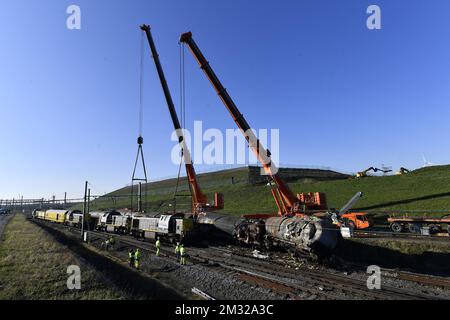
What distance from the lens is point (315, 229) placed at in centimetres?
1891

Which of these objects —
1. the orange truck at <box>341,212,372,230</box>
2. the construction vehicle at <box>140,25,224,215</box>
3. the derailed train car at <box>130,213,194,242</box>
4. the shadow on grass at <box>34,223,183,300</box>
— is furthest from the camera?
the construction vehicle at <box>140,25,224,215</box>

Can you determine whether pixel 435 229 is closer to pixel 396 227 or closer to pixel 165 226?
pixel 396 227

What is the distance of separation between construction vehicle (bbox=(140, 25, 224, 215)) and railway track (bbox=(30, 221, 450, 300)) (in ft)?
43.1

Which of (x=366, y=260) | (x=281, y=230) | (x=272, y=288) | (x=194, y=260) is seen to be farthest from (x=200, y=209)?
(x=272, y=288)

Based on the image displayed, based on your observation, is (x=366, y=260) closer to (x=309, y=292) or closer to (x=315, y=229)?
(x=315, y=229)

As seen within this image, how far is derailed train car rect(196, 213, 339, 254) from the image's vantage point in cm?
1884

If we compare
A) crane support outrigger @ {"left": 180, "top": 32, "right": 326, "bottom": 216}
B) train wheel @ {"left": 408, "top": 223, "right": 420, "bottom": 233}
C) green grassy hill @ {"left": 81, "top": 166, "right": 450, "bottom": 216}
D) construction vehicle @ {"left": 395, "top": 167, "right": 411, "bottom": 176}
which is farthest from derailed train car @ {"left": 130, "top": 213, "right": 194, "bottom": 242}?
construction vehicle @ {"left": 395, "top": 167, "right": 411, "bottom": 176}

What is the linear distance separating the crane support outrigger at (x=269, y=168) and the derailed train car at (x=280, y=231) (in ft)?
9.88

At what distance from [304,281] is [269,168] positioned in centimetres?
1415

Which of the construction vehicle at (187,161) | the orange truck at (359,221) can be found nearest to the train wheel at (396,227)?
the orange truck at (359,221)

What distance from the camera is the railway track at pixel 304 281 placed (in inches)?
545

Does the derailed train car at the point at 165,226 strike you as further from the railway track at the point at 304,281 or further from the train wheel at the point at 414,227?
the train wheel at the point at 414,227

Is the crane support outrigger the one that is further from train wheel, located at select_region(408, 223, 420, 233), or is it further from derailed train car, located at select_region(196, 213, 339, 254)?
train wheel, located at select_region(408, 223, 420, 233)
